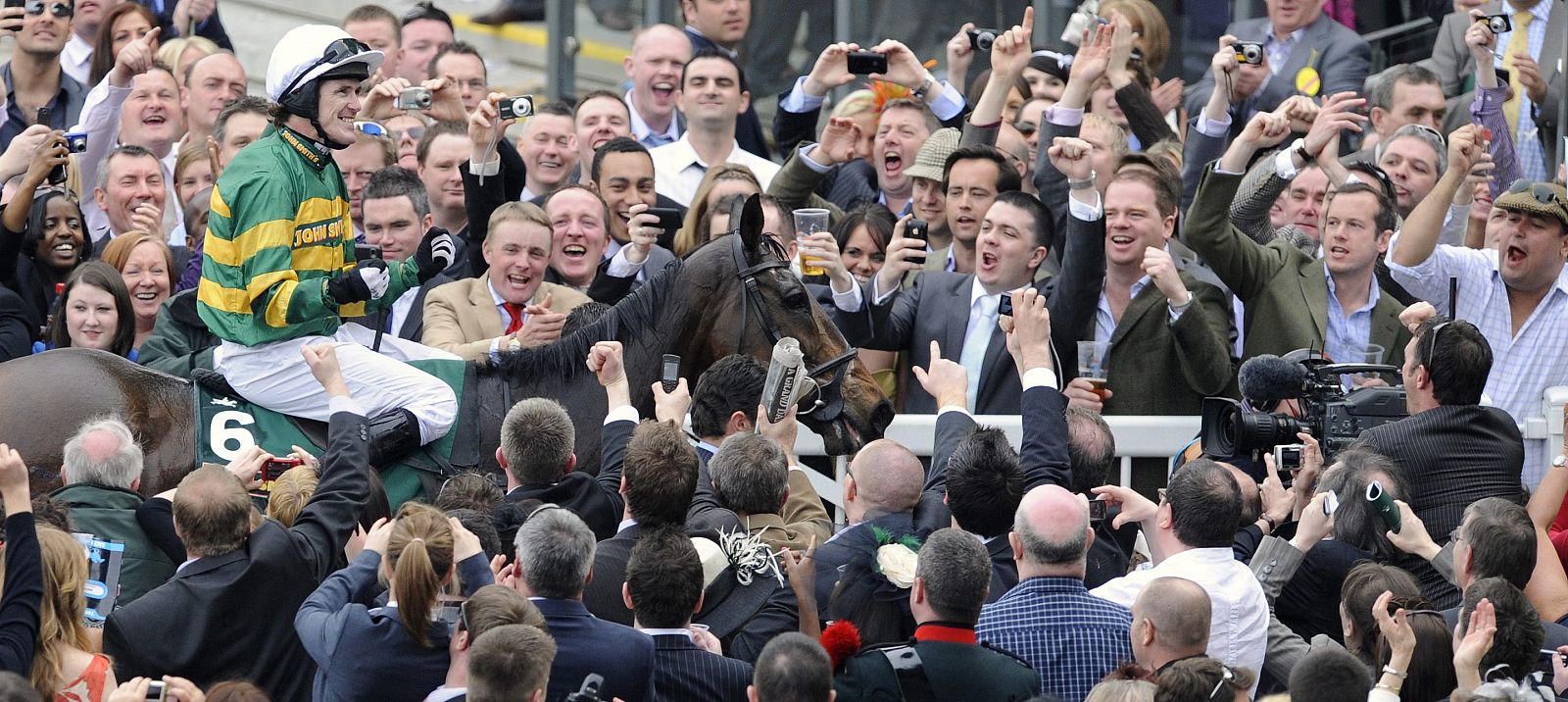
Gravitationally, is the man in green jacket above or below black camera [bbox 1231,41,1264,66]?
below

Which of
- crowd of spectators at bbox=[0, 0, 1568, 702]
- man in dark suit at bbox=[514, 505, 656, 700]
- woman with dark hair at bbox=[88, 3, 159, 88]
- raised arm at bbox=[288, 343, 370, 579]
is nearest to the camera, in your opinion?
man in dark suit at bbox=[514, 505, 656, 700]

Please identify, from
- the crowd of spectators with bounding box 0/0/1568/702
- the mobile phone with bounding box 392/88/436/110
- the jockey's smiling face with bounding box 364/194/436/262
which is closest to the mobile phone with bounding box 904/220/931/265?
the crowd of spectators with bounding box 0/0/1568/702

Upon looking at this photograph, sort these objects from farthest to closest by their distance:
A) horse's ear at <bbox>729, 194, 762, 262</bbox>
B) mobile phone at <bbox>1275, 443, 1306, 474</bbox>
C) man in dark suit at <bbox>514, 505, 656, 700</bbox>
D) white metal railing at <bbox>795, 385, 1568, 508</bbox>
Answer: white metal railing at <bbox>795, 385, 1568, 508</bbox>
horse's ear at <bbox>729, 194, 762, 262</bbox>
mobile phone at <bbox>1275, 443, 1306, 474</bbox>
man in dark suit at <bbox>514, 505, 656, 700</bbox>

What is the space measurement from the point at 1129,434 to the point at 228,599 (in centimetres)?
364

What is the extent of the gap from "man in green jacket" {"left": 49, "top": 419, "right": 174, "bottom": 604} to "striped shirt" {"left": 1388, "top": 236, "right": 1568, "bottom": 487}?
16.4ft

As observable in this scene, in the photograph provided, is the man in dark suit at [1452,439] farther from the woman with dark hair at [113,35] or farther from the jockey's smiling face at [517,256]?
the woman with dark hair at [113,35]

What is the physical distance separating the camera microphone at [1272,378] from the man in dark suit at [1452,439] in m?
0.33

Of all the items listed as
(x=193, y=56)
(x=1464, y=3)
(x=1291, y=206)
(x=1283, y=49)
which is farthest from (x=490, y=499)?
(x=1464, y=3)

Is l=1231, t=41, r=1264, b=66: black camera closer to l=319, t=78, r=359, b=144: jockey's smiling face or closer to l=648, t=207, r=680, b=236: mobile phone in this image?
l=648, t=207, r=680, b=236: mobile phone

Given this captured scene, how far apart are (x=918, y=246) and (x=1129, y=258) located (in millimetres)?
890

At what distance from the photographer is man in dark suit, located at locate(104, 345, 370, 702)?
18.1ft

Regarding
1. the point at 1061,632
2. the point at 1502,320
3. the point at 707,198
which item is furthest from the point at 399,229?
the point at 1502,320

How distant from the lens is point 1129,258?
8.52m

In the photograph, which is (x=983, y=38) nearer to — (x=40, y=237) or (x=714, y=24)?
(x=714, y=24)
